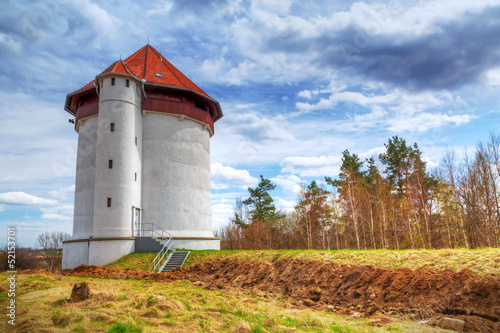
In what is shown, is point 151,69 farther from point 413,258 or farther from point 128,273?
point 413,258

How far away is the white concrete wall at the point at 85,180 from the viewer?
26594 mm

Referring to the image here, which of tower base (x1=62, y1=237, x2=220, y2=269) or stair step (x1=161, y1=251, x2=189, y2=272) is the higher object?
tower base (x1=62, y1=237, x2=220, y2=269)

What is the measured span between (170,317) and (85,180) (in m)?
22.7

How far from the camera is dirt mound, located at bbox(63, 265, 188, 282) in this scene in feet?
59.0

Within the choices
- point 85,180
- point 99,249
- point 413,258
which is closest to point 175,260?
point 99,249

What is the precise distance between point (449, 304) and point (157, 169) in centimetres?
2362

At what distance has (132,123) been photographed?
2625cm

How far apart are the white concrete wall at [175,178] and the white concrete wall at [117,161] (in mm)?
1136

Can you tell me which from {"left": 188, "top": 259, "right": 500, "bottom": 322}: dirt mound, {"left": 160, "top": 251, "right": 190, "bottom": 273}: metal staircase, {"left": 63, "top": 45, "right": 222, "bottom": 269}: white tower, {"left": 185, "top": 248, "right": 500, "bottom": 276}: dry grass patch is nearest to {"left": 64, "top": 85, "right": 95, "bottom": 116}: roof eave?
{"left": 63, "top": 45, "right": 222, "bottom": 269}: white tower

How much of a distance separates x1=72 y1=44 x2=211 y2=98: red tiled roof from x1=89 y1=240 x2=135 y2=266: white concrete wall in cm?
1338

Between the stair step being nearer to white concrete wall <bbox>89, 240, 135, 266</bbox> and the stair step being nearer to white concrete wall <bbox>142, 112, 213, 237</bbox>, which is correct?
white concrete wall <bbox>89, 240, 135, 266</bbox>

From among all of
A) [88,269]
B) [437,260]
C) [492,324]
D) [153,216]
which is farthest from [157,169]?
[492,324]

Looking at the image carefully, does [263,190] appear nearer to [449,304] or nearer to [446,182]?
[446,182]

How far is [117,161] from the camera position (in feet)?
81.3
